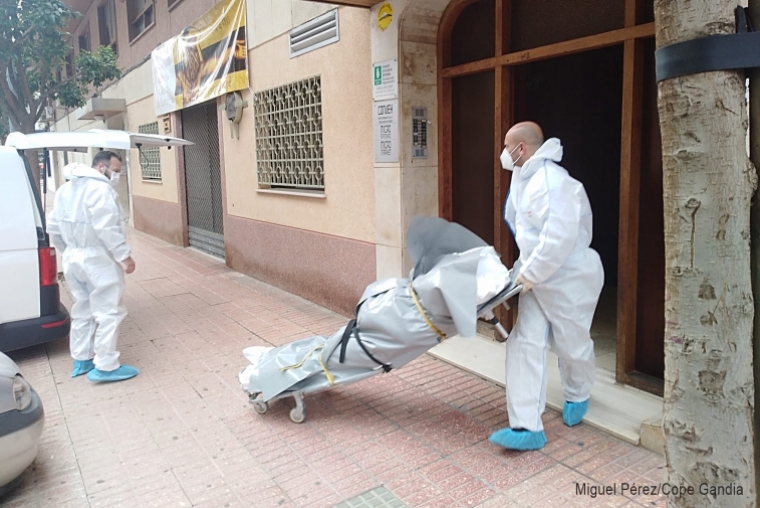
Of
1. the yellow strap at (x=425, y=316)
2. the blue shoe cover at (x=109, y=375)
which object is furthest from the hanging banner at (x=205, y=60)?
the yellow strap at (x=425, y=316)

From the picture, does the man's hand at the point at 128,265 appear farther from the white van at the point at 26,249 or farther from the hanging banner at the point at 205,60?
the hanging banner at the point at 205,60

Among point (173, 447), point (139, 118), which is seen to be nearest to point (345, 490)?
point (173, 447)

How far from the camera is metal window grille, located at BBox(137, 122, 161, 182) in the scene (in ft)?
43.4

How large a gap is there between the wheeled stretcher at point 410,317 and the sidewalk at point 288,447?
31 cm

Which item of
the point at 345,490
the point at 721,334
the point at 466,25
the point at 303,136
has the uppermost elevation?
the point at 466,25

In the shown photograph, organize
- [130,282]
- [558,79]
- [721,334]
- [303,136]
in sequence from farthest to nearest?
[130,282]
[303,136]
[558,79]
[721,334]

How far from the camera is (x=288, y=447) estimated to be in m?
3.62

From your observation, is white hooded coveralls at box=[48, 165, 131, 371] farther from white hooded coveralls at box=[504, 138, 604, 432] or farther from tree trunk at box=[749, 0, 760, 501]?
tree trunk at box=[749, 0, 760, 501]

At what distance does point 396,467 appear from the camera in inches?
132

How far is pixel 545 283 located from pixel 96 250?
10.7ft

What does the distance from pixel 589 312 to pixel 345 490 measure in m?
1.62

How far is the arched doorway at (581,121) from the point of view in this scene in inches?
152

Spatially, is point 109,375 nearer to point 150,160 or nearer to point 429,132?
point 429,132

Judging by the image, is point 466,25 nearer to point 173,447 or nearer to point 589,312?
point 589,312
